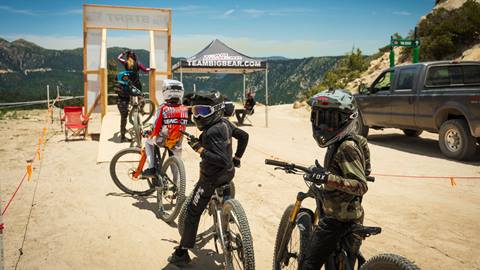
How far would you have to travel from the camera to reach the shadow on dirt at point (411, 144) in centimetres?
1004

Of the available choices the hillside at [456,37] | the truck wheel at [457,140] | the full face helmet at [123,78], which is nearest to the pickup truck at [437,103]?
the truck wheel at [457,140]

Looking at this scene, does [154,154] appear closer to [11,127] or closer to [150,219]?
[150,219]

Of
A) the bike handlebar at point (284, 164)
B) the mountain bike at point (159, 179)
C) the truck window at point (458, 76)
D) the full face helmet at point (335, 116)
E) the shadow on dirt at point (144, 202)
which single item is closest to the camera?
the full face helmet at point (335, 116)

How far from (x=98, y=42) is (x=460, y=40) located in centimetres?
2147

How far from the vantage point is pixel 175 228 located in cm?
529

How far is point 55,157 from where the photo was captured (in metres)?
10.2

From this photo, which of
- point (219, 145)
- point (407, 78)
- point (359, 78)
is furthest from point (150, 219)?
point (359, 78)

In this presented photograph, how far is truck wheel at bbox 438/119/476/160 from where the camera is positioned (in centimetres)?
885

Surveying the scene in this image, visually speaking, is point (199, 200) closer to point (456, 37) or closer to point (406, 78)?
point (406, 78)

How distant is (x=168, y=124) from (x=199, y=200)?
223 cm

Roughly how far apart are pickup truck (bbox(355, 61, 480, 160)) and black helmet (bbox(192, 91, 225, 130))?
7126 millimetres

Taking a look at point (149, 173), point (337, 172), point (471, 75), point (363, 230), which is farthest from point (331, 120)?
point (471, 75)

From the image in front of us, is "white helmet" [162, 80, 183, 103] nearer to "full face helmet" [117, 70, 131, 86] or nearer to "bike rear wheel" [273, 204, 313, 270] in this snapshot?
"bike rear wheel" [273, 204, 313, 270]

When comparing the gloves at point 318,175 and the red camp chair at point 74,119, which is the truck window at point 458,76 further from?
the red camp chair at point 74,119
